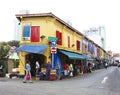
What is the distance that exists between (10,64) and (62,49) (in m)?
6.47

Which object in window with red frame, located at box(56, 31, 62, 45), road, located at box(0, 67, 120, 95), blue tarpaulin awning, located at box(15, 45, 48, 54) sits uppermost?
window with red frame, located at box(56, 31, 62, 45)

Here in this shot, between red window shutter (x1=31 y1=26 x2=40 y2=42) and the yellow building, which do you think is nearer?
the yellow building

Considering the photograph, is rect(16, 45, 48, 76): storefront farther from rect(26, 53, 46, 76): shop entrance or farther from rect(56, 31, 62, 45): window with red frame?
rect(56, 31, 62, 45): window with red frame

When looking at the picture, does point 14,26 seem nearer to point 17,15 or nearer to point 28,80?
point 17,15

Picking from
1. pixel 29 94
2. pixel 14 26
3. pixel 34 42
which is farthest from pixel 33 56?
pixel 14 26

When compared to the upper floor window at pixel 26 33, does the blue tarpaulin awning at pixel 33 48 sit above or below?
below

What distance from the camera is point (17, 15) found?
36.0 metres

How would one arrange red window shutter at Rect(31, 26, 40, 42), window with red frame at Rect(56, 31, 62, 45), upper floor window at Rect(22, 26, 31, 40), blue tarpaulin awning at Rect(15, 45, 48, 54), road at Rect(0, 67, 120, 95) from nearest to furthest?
1. road at Rect(0, 67, 120, 95)
2. blue tarpaulin awning at Rect(15, 45, 48, 54)
3. red window shutter at Rect(31, 26, 40, 42)
4. upper floor window at Rect(22, 26, 31, 40)
5. window with red frame at Rect(56, 31, 62, 45)

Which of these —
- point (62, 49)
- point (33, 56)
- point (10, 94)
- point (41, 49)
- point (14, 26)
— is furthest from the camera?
point (14, 26)

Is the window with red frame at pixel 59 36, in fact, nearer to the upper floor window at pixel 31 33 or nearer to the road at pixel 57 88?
the upper floor window at pixel 31 33

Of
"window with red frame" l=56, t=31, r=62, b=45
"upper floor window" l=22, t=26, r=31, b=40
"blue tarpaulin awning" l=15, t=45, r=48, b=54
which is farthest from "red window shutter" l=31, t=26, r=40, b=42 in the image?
"window with red frame" l=56, t=31, r=62, b=45

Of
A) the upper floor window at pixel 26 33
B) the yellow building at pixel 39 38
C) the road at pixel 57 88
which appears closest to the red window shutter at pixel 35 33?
the yellow building at pixel 39 38

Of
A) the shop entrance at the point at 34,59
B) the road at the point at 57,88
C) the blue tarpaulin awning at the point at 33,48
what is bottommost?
the road at the point at 57,88

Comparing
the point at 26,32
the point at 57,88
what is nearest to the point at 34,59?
the point at 26,32
